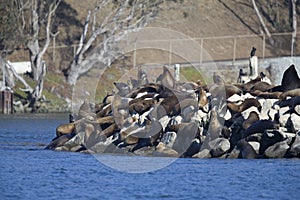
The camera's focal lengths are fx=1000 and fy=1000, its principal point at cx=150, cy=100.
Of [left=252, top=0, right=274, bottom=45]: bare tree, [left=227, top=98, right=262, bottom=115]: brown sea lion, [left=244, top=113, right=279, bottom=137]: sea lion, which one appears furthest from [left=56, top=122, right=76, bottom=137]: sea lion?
[left=252, top=0, right=274, bottom=45]: bare tree

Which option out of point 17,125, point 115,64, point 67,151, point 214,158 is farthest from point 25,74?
point 214,158

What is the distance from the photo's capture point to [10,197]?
25078mm

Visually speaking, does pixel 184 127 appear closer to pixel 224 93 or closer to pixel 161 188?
pixel 224 93

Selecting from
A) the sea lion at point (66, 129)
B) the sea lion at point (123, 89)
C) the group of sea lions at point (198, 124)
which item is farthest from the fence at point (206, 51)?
the group of sea lions at point (198, 124)

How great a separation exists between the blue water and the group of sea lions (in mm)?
1012

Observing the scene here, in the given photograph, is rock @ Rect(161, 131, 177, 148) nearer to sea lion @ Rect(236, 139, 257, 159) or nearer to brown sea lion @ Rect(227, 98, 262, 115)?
sea lion @ Rect(236, 139, 257, 159)

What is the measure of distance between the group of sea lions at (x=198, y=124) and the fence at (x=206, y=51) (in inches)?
1494

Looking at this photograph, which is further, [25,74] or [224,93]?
[25,74]

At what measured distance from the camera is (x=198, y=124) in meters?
35.1

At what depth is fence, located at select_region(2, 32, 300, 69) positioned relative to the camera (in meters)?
79.6

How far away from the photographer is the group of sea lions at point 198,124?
33.2 meters

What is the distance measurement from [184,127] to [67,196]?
9.90 meters

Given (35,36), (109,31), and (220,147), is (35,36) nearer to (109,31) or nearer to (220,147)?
(109,31)

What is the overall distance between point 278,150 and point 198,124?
358 cm
